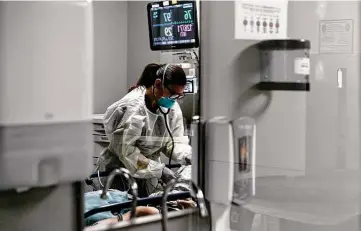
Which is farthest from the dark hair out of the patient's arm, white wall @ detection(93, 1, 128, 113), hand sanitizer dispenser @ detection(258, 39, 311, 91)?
white wall @ detection(93, 1, 128, 113)

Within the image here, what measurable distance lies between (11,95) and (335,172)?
1.15 m

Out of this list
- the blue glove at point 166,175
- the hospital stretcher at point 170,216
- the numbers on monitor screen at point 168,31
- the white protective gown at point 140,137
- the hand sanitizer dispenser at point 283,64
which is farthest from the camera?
the numbers on monitor screen at point 168,31

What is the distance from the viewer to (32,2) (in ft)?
3.87

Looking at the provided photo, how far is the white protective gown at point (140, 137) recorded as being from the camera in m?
2.26

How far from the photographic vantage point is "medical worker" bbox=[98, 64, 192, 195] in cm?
226

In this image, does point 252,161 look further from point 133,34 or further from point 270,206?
point 133,34

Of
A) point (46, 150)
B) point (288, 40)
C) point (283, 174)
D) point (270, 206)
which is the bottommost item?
point (270, 206)

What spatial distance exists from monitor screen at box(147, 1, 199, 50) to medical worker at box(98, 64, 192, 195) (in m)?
0.16

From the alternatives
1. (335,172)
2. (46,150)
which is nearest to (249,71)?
(335,172)

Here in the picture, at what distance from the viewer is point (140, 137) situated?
7.60 ft

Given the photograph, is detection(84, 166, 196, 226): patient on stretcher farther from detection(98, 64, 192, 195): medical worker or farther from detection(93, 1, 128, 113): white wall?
detection(93, 1, 128, 113): white wall

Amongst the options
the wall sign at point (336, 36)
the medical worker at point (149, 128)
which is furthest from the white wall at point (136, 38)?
the wall sign at point (336, 36)

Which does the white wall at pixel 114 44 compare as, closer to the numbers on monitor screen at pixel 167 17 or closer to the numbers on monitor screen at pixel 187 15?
the numbers on monitor screen at pixel 167 17

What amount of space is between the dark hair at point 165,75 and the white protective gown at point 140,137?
0.22 feet
